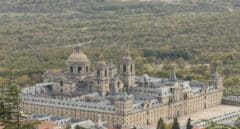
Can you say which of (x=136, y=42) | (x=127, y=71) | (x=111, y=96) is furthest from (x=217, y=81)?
(x=136, y=42)

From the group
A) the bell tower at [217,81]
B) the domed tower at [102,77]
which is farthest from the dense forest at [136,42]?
the domed tower at [102,77]

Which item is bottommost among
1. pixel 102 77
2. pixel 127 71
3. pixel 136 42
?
pixel 136 42

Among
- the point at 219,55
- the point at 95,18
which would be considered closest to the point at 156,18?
the point at 95,18

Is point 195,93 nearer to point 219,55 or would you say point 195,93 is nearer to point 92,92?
A: point 92,92

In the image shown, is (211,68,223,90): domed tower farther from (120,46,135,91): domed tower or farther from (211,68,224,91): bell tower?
(120,46,135,91): domed tower

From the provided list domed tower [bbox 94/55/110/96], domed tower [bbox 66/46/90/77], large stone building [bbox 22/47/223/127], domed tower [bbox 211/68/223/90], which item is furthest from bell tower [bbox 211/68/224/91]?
domed tower [bbox 66/46/90/77]

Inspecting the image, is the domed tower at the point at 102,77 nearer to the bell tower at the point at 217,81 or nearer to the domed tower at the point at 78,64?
the domed tower at the point at 78,64

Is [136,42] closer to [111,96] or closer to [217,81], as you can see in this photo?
[217,81]

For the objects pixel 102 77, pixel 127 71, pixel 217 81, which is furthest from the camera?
pixel 217 81
